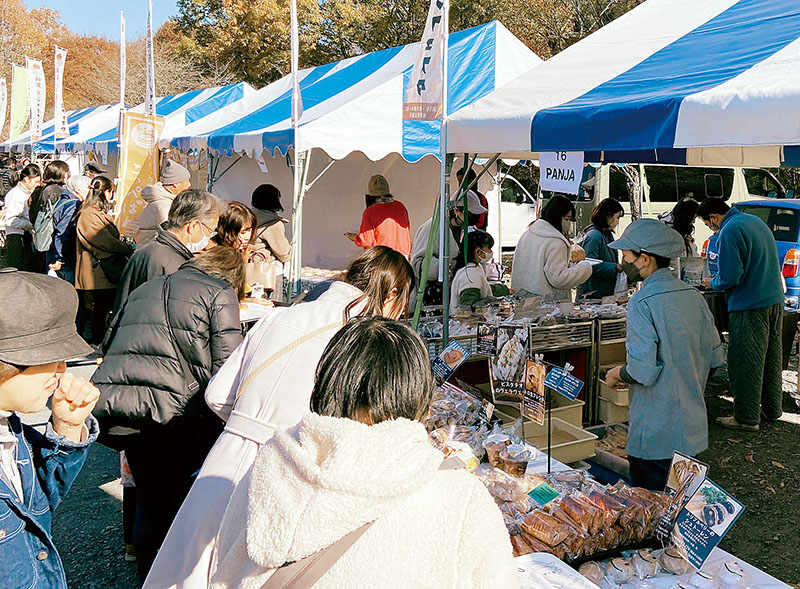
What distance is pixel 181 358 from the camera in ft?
9.02

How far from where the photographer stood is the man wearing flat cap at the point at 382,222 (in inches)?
271

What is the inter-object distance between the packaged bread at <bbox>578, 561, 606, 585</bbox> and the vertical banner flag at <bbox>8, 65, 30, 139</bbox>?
17.9 m

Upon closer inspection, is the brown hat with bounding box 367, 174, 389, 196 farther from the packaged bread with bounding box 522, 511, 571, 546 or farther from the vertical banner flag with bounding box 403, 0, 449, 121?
the packaged bread with bounding box 522, 511, 571, 546

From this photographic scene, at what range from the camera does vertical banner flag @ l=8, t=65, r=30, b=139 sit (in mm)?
16719

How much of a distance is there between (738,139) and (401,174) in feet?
32.3

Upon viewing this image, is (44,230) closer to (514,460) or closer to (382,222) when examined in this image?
(382,222)

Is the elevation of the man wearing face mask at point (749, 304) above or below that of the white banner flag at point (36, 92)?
below

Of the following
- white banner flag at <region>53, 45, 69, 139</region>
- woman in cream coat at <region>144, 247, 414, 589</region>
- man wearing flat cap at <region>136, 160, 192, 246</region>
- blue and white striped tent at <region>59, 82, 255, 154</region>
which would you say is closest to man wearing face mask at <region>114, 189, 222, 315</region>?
woman in cream coat at <region>144, 247, 414, 589</region>

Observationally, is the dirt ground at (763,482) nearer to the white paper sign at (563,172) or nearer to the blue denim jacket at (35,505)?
the white paper sign at (563,172)

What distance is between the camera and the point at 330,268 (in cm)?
1303

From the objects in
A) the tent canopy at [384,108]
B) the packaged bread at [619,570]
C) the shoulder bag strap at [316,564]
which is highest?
the tent canopy at [384,108]

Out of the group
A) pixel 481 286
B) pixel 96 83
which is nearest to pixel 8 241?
pixel 481 286

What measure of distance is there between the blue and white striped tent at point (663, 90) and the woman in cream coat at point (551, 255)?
123 centimetres

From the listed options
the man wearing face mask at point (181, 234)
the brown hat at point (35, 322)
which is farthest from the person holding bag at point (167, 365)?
the brown hat at point (35, 322)
